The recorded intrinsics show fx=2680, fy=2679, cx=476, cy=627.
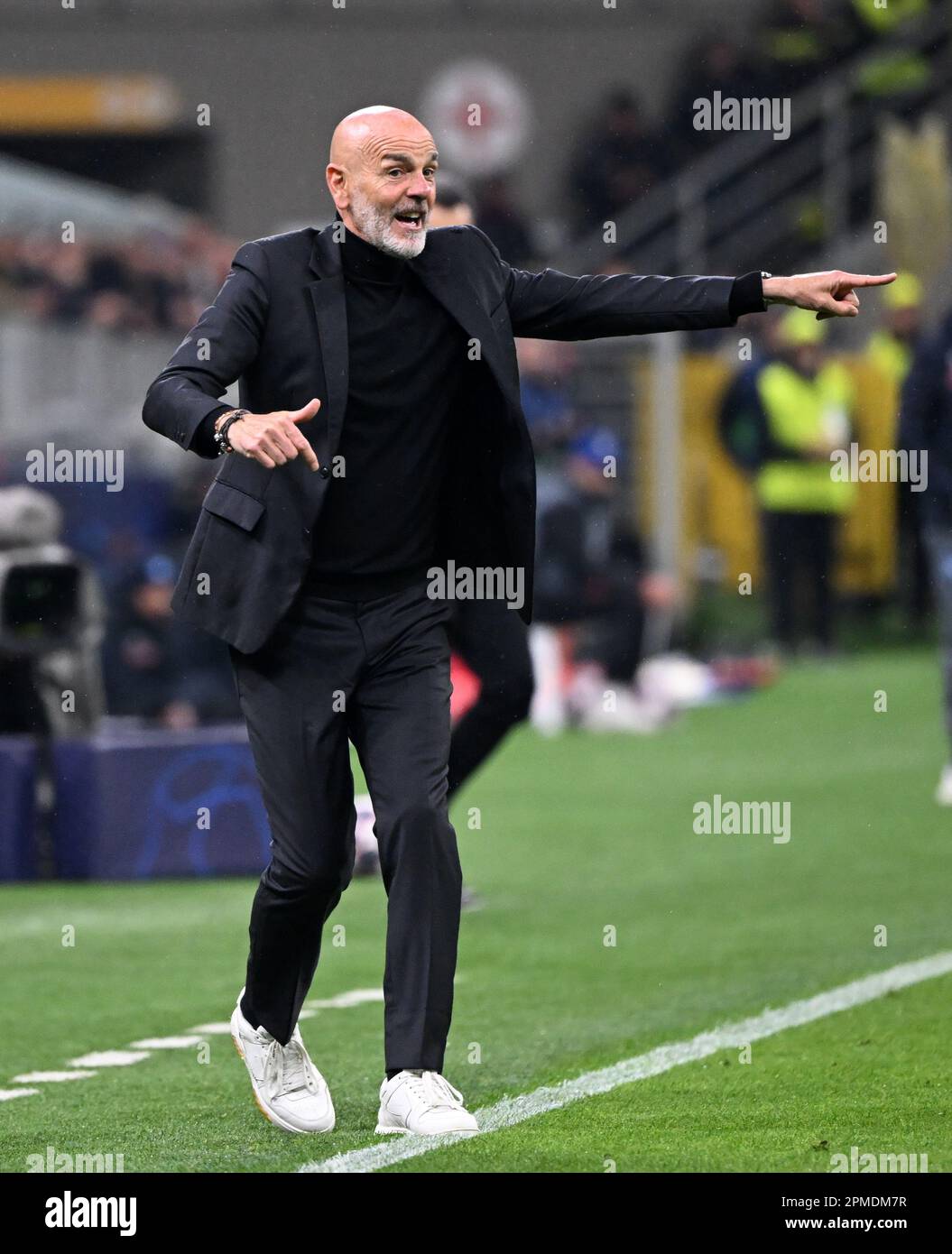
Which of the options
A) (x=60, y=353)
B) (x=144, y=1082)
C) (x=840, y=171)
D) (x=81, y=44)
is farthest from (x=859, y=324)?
(x=144, y=1082)

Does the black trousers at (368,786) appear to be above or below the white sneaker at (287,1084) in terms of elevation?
above

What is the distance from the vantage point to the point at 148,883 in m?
10.5

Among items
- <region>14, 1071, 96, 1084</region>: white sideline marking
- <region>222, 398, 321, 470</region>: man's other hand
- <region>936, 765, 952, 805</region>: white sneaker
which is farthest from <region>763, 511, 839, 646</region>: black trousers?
<region>222, 398, 321, 470</region>: man's other hand

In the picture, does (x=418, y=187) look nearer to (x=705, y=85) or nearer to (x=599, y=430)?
(x=599, y=430)

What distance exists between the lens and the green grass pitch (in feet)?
18.8

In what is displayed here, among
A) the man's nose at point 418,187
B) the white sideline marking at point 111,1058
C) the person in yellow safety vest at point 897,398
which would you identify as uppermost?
the person in yellow safety vest at point 897,398

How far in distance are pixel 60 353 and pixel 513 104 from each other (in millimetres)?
9651

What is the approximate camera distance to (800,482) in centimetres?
1898

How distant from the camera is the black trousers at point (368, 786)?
226 inches

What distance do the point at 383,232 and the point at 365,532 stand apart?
2.14 ft

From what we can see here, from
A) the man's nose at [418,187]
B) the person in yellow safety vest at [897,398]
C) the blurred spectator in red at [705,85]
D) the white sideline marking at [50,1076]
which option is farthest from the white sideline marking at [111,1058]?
the blurred spectator in red at [705,85]

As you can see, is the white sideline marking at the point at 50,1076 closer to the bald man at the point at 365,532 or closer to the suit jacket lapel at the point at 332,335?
the bald man at the point at 365,532

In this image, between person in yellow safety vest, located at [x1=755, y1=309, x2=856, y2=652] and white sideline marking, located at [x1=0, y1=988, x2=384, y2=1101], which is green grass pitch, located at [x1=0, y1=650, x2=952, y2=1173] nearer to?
white sideline marking, located at [x1=0, y1=988, x2=384, y2=1101]
